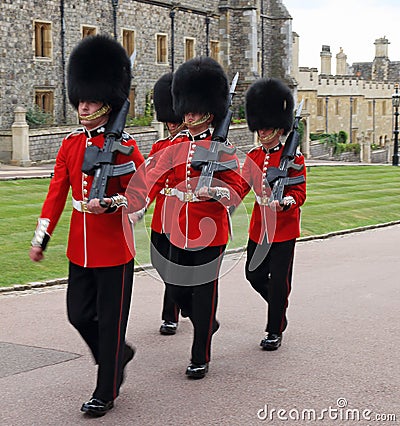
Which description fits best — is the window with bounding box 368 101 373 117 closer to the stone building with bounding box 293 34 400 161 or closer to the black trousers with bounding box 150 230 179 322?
the stone building with bounding box 293 34 400 161

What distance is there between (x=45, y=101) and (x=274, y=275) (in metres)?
24.8

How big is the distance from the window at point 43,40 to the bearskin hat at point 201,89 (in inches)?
942

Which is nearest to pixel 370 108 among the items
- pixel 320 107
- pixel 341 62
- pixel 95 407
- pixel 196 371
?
pixel 320 107

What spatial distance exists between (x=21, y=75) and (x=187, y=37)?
11099 mm

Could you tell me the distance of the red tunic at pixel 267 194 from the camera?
673cm

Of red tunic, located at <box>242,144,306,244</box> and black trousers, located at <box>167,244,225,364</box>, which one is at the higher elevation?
red tunic, located at <box>242,144,306,244</box>

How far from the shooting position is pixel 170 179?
6.39m

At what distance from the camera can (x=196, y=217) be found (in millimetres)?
6125

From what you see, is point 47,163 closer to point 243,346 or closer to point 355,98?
point 243,346

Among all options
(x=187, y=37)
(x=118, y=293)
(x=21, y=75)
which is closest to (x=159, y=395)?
(x=118, y=293)

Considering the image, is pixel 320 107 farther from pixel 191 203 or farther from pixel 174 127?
pixel 191 203

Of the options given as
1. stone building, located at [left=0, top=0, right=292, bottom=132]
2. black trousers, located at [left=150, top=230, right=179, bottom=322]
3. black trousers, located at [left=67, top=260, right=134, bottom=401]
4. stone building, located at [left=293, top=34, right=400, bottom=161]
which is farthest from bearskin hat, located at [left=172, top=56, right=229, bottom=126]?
stone building, located at [left=293, top=34, right=400, bottom=161]

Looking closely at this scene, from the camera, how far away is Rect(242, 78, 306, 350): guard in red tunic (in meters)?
6.66

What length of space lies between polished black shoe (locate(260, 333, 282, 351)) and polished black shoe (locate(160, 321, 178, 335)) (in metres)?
0.79
